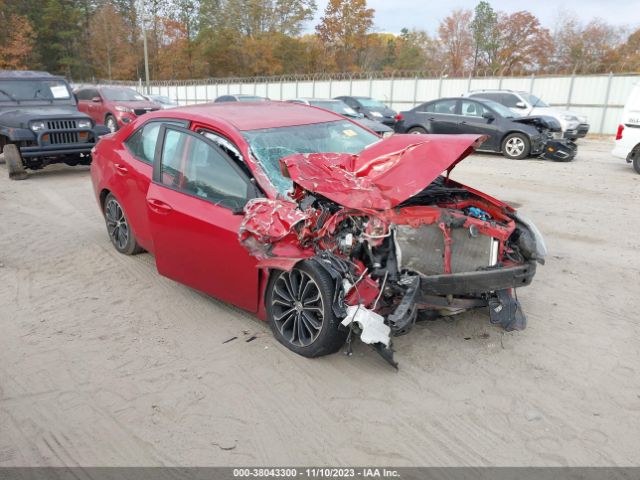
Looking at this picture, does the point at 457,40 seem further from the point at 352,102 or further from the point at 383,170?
the point at 383,170

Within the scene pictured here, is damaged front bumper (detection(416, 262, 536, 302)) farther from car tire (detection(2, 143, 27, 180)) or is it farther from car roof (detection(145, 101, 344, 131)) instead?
car tire (detection(2, 143, 27, 180))

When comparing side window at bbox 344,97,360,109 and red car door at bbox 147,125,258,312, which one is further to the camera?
side window at bbox 344,97,360,109

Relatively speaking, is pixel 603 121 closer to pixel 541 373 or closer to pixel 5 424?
pixel 541 373

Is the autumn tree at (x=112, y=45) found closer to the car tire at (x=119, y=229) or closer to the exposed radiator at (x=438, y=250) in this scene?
the car tire at (x=119, y=229)

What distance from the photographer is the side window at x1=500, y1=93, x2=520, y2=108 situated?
16.7 m

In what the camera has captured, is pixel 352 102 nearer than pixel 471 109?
No

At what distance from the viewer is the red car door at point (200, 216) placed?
3.88 m

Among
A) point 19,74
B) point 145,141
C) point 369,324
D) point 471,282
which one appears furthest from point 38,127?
point 471,282

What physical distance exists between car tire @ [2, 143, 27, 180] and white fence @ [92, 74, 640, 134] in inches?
833

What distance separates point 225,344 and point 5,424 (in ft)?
4.79

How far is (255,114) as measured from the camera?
4.71m

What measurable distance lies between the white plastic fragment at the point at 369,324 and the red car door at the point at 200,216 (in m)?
0.90

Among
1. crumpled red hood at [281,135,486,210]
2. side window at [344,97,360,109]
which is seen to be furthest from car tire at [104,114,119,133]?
crumpled red hood at [281,135,486,210]

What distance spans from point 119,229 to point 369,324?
12.0ft
